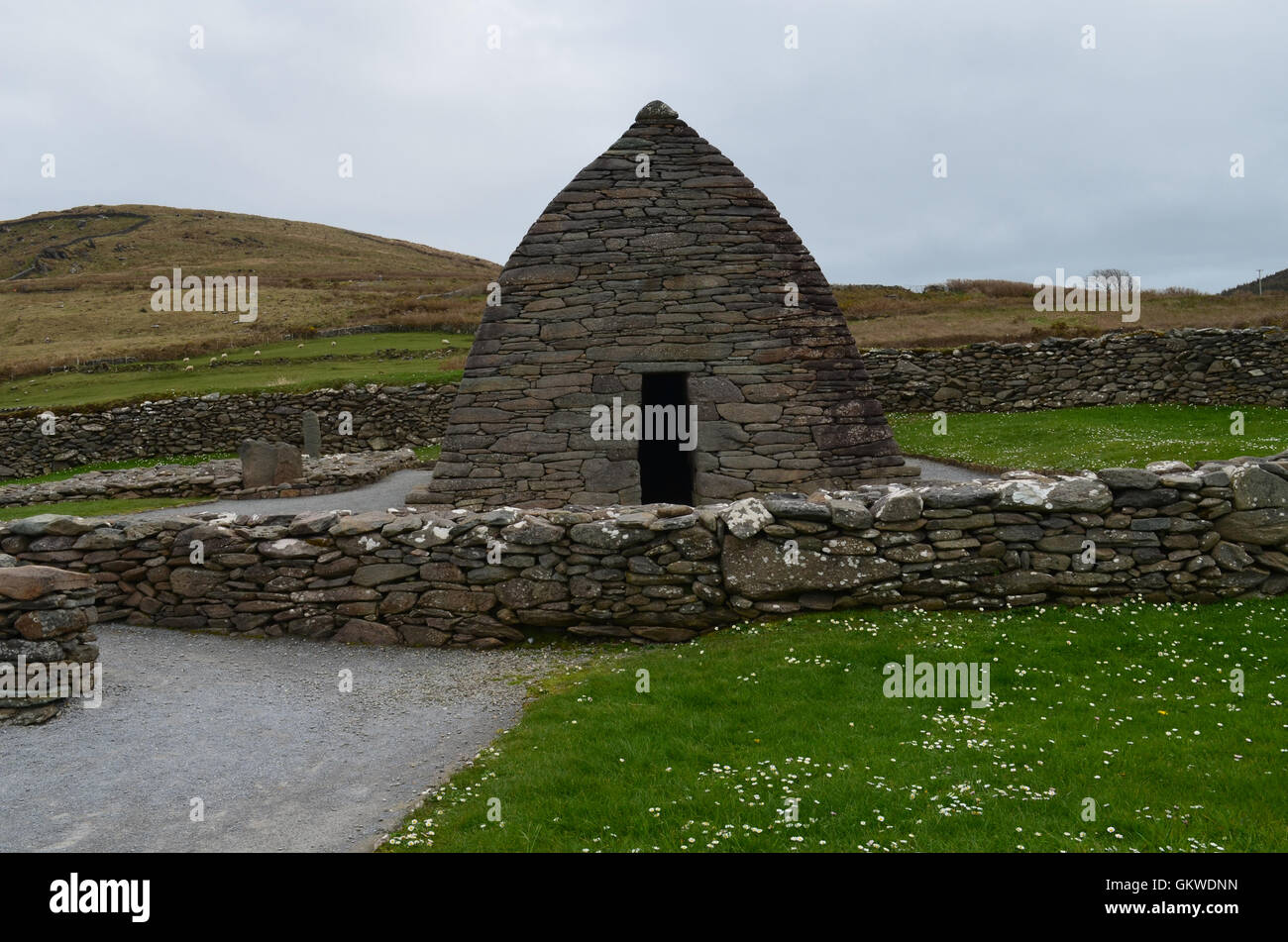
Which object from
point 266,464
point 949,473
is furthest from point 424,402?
point 949,473

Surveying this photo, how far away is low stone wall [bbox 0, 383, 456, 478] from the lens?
2672 centimetres

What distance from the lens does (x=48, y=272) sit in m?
86.9

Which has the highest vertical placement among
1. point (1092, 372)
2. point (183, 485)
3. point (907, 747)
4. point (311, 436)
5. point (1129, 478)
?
point (1092, 372)

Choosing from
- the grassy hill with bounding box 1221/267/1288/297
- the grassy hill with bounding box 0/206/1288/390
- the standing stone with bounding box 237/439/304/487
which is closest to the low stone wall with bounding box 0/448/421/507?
the standing stone with bounding box 237/439/304/487

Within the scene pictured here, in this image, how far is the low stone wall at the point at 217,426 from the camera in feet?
87.7

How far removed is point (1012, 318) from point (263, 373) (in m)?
30.6

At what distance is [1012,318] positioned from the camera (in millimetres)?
34750

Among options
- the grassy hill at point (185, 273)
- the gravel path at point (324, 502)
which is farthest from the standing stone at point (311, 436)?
the grassy hill at point (185, 273)

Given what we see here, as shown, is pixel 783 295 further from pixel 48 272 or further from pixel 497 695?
pixel 48 272

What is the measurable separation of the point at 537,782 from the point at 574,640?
11.2ft

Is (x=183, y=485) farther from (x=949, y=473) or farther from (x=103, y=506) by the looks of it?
(x=949, y=473)

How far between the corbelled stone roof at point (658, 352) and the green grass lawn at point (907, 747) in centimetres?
549

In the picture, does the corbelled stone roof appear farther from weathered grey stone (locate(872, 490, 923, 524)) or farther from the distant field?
the distant field
